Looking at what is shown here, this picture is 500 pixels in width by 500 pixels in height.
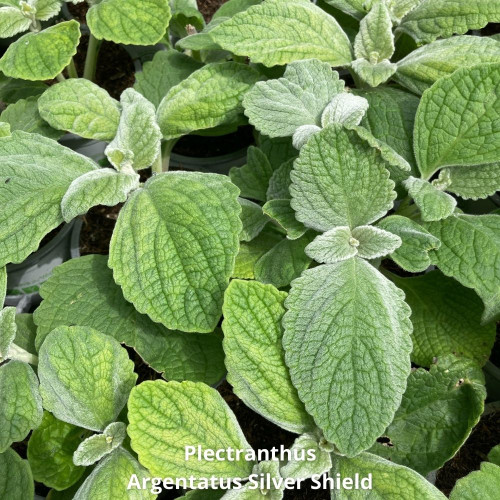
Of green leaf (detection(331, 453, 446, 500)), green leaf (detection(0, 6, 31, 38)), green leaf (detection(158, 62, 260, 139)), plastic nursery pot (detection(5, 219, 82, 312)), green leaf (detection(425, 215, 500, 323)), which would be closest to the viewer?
green leaf (detection(331, 453, 446, 500))

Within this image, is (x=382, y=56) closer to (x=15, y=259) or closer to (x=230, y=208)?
(x=230, y=208)

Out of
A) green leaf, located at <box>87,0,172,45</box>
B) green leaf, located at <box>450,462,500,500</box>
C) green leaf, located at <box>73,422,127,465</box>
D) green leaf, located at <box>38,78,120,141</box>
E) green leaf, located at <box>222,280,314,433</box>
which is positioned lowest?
green leaf, located at <box>73,422,127,465</box>

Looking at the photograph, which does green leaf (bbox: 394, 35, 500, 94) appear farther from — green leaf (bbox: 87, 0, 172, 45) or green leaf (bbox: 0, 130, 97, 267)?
green leaf (bbox: 0, 130, 97, 267)

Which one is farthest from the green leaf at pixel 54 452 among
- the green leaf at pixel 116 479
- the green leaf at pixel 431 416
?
the green leaf at pixel 431 416

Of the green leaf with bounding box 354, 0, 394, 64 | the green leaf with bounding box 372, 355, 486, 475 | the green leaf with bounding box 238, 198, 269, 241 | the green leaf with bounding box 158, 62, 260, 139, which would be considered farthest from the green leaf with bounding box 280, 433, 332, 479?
the green leaf with bounding box 354, 0, 394, 64

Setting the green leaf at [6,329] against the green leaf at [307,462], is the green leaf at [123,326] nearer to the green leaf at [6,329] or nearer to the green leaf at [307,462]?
the green leaf at [6,329]

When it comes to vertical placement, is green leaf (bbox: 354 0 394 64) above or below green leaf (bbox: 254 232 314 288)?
above
